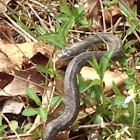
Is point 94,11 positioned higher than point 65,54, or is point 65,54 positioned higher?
point 94,11

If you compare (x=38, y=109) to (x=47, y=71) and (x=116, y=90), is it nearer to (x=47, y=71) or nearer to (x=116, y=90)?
(x=47, y=71)

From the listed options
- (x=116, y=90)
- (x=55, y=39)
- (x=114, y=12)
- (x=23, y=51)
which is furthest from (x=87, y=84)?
(x=114, y=12)

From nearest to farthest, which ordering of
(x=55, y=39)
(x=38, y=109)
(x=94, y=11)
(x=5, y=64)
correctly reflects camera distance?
(x=38, y=109), (x=55, y=39), (x=5, y=64), (x=94, y=11)

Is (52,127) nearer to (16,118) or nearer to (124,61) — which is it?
(16,118)

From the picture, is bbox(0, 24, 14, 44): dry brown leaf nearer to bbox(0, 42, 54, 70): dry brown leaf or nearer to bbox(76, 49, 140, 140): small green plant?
bbox(0, 42, 54, 70): dry brown leaf

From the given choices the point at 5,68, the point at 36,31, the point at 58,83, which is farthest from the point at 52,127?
the point at 36,31

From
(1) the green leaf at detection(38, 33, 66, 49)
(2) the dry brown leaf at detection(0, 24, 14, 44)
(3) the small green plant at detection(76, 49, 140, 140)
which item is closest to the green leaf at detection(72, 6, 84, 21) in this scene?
(1) the green leaf at detection(38, 33, 66, 49)

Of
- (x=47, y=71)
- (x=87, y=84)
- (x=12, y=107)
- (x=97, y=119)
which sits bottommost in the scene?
(x=97, y=119)

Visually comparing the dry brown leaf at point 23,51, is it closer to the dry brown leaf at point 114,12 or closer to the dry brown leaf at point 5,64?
the dry brown leaf at point 5,64
